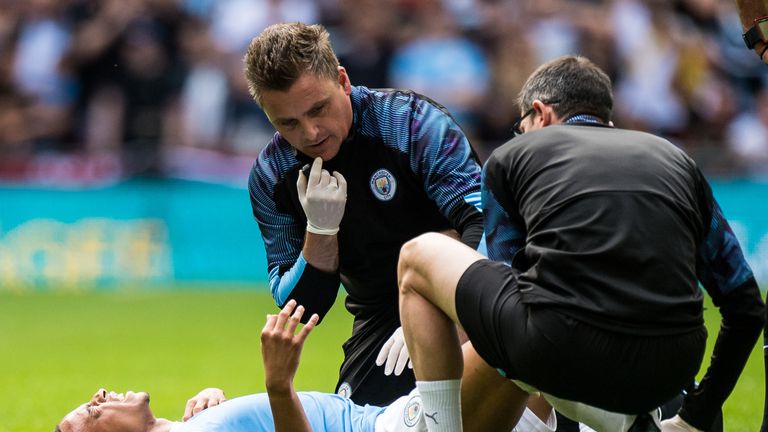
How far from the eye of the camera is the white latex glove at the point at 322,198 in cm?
547

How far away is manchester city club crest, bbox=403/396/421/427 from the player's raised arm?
0.43 metres

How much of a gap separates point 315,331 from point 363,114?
19.0 ft

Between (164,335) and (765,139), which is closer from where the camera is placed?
(164,335)

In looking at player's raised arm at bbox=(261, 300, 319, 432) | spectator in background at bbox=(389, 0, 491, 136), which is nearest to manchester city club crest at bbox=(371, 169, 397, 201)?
player's raised arm at bbox=(261, 300, 319, 432)

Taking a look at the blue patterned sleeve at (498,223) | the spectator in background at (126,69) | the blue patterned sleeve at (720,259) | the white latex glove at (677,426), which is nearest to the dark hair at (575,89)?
the blue patterned sleeve at (498,223)

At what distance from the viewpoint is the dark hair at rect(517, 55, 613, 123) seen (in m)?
4.68

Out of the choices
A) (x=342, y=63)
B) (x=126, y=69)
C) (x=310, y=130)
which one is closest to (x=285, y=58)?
(x=310, y=130)

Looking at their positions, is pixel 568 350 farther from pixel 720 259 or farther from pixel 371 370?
pixel 371 370

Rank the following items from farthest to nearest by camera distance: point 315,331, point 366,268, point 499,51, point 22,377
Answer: point 499,51
point 315,331
point 22,377
point 366,268

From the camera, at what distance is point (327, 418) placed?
5168 millimetres

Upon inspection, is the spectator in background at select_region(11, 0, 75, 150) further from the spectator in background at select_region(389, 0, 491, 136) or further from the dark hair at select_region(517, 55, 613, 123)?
the dark hair at select_region(517, 55, 613, 123)

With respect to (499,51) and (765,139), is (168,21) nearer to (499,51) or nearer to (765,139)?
(499,51)

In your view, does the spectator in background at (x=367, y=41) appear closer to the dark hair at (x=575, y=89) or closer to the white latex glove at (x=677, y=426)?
the dark hair at (x=575, y=89)

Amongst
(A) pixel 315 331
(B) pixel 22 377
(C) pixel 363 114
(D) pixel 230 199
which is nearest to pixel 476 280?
(C) pixel 363 114
